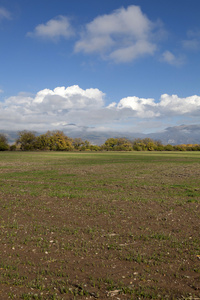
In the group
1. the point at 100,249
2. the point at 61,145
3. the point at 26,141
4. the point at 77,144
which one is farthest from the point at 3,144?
the point at 100,249

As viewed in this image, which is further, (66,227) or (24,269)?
(66,227)

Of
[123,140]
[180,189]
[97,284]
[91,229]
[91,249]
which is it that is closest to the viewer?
[97,284]

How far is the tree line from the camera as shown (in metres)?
131

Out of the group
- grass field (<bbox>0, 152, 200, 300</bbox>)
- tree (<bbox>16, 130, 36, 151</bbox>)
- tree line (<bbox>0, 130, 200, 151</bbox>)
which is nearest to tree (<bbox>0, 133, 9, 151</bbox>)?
tree line (<bbox>0, 130, 200, 151</bbox>)

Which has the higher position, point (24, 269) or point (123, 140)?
point (123, 140)

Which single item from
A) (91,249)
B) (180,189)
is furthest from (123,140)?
(91,249)

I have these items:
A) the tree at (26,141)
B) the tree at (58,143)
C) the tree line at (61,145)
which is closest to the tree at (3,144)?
the tree line at (61,145)

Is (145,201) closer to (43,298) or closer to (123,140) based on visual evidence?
(43,298)

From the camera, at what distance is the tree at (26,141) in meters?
130

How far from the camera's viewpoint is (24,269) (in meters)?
5.96

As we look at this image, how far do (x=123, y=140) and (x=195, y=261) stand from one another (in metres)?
154

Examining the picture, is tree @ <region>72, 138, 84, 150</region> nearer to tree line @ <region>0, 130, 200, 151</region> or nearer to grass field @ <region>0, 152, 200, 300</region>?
tree line @ <region>0, 130, 200, 151</region>

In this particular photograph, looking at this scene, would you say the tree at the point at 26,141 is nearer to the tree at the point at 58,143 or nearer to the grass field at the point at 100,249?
the tree at the point at 58,143

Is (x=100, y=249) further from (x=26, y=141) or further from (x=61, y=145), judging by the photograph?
(x=26, y=141)
